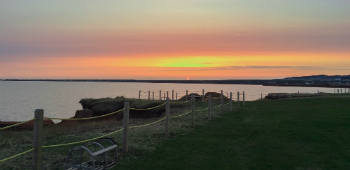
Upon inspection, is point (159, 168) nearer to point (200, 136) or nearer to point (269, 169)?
point (269, 169)

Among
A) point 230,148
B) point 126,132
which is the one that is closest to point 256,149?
point 230,148

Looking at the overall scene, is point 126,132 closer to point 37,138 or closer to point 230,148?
point 37,138

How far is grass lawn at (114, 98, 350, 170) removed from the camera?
24.2ft

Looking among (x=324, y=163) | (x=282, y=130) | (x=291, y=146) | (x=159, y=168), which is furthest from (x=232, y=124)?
(x=159, y=168)

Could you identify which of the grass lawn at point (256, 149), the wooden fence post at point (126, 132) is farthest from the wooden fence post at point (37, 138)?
the wooden fence post at point (126, 132)

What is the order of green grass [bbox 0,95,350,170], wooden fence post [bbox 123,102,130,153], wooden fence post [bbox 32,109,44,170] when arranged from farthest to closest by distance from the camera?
wooden fence post [bbox 123,102,130,153], green grass [bbox 0,95,350,170], wooden fence post [bbox 32,109,44,170]

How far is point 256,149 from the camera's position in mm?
9031

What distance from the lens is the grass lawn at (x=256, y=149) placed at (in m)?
7.39

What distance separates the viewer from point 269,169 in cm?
706

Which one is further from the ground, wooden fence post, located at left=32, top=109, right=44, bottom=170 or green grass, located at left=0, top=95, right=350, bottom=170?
wooden fence post, located at left=32, top=109, right=44, bottom=170

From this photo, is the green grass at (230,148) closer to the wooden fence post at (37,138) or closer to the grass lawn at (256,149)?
the grass lawn at (256,149)

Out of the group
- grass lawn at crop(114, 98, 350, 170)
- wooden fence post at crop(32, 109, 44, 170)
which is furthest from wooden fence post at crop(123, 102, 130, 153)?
wooden fence post at crop(32, 109, 44, 170)

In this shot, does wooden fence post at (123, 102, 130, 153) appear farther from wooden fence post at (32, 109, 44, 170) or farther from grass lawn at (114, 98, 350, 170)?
→ wooden fence post at (32, 109, 44, 170)

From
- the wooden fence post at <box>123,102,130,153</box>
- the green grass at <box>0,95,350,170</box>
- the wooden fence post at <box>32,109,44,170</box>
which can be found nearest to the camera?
the wooden fence post at <box>32,109,44,170</box>
